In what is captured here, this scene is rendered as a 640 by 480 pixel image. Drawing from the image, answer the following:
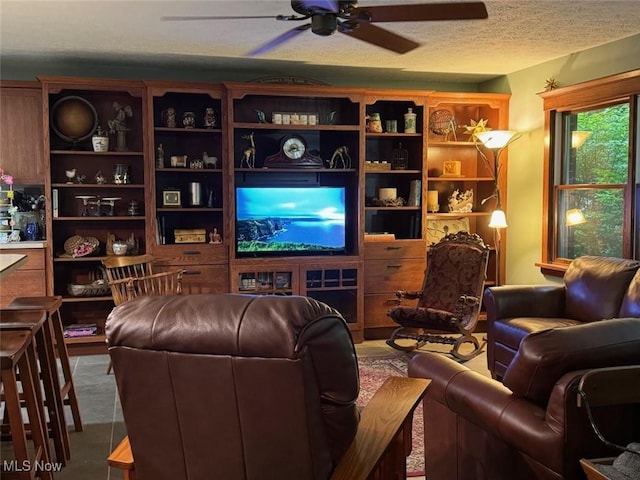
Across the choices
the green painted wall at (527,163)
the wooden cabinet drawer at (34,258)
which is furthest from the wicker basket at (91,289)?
the green painted wall at (527,163)

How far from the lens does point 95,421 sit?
140 inches

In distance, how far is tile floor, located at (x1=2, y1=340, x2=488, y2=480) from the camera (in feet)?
9.60

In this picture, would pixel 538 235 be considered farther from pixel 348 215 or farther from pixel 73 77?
pixel 73 77

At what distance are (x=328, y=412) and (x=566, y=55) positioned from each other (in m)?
4.64

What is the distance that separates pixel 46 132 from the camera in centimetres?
493

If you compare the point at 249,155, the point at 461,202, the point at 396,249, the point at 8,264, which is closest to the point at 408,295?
the point at 396,249

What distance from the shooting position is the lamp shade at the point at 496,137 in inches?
211

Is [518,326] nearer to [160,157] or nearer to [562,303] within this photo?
[562,303]

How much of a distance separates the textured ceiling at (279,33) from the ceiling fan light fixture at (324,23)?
Answer: 2.09ft

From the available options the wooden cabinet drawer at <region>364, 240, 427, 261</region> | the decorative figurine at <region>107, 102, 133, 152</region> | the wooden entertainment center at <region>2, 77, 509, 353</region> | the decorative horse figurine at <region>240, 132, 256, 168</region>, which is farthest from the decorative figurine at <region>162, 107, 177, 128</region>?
the wooden cabinet drawer at <region>364, 240, 427, 261</region>

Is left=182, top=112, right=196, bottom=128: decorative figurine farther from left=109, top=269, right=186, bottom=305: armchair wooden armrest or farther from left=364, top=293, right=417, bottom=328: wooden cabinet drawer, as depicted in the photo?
left=364, top=293, right=417, bottom=328: wooden cabinet drawer

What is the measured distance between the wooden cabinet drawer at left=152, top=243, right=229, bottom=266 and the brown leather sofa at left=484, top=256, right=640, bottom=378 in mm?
2296

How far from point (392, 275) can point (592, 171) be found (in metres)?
1.93

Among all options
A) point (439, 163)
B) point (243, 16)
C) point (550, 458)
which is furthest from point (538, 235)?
point (550, 458)
